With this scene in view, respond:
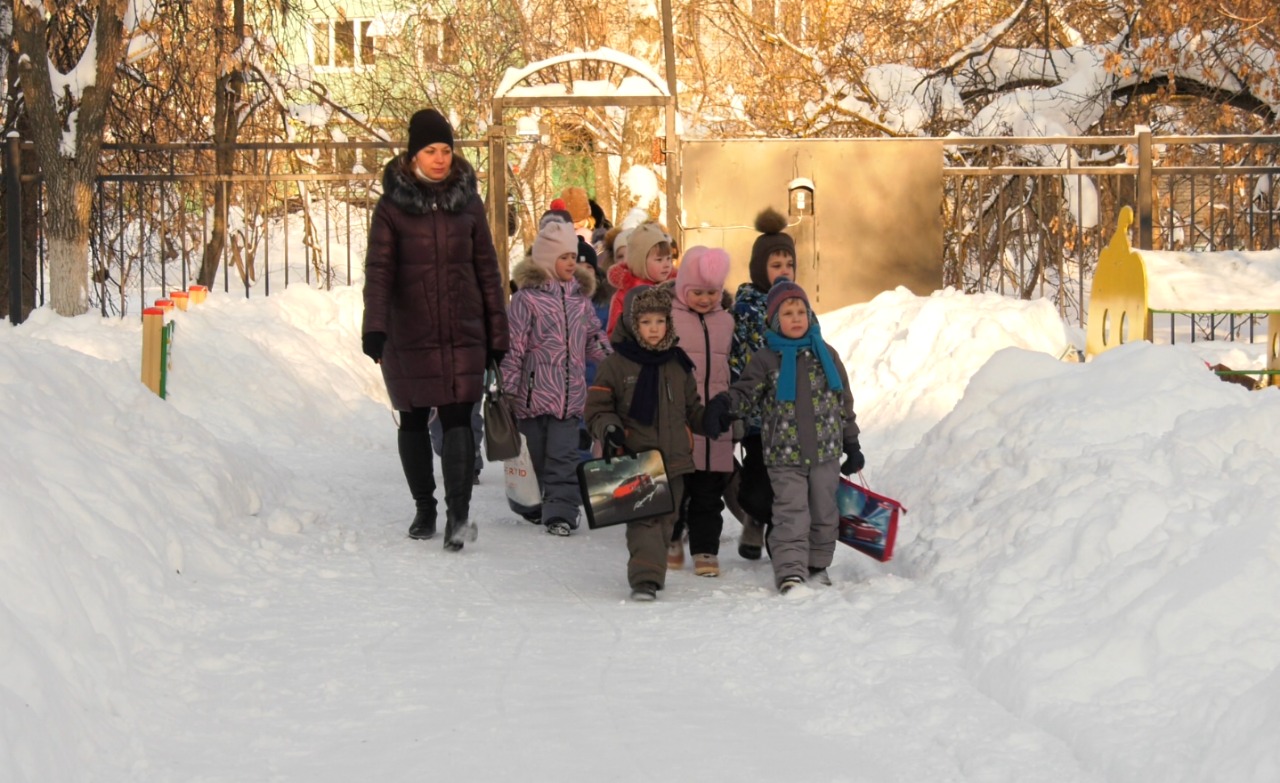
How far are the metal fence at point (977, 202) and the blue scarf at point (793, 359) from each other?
771 centimetres

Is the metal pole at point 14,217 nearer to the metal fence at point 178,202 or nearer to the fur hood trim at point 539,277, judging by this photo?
the metal fence at point 178,202

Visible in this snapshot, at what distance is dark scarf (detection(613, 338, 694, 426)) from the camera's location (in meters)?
6.54

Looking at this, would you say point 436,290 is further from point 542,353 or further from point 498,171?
point 498,171

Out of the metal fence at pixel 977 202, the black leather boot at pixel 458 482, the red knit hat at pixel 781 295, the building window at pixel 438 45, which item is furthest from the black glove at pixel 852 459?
the building window at pixel 438 45

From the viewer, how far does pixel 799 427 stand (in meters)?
6.27

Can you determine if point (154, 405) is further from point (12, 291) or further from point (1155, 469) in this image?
point (12, 291)

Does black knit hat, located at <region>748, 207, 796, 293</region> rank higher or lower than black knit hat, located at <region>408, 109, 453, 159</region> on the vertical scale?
lower

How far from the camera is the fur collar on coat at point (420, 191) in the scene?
6.97 m

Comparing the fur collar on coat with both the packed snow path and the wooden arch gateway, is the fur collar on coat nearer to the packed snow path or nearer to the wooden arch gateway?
the packed snow path

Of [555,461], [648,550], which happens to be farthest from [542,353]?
[648,550]

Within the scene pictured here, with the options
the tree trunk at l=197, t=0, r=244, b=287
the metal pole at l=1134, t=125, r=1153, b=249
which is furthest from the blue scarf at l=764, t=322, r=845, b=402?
the tree trunk at l=197, t=0, r=244, b=287

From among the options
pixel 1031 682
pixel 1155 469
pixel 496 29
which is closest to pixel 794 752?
pixel 1031 682

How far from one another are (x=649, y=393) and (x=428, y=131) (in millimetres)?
1530

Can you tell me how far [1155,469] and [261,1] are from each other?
44.0 feet
